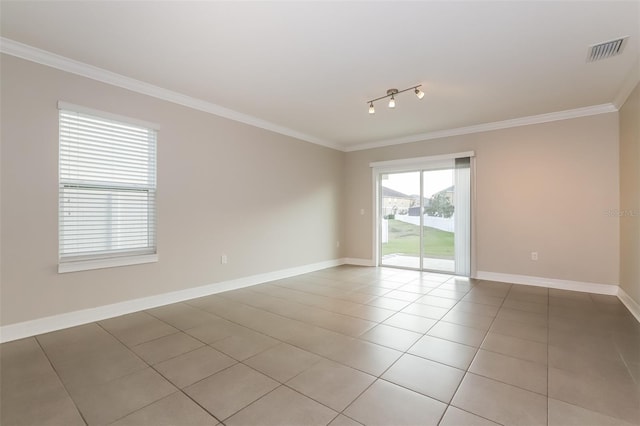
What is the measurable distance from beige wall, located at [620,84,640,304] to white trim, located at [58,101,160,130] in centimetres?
568

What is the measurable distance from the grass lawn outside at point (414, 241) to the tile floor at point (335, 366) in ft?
6.46

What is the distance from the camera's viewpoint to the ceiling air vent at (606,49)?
8.58 feet

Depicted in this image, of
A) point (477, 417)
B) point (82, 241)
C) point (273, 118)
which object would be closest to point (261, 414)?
point (477, 417)

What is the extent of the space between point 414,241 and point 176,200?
4490 mm

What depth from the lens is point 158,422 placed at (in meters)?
1.63

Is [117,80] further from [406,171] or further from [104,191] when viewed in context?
[406,171]

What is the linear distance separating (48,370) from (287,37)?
3.23 meters

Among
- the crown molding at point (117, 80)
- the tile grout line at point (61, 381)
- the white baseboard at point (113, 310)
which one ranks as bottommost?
the tile grout line at point (61, 381)

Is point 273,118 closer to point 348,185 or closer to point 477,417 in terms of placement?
point 348,185

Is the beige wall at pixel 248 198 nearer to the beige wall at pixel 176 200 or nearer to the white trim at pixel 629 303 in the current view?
the beige wall at pixel 176 200

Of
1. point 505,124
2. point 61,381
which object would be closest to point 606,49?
point 505,124

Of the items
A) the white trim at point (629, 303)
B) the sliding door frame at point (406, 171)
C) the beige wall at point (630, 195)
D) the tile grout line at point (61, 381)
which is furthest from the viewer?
the sliding door frame at point (406, 171)

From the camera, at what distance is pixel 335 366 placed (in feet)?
7.35

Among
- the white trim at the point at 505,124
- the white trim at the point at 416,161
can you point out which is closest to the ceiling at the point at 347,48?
the white trim at the point at 505,124
